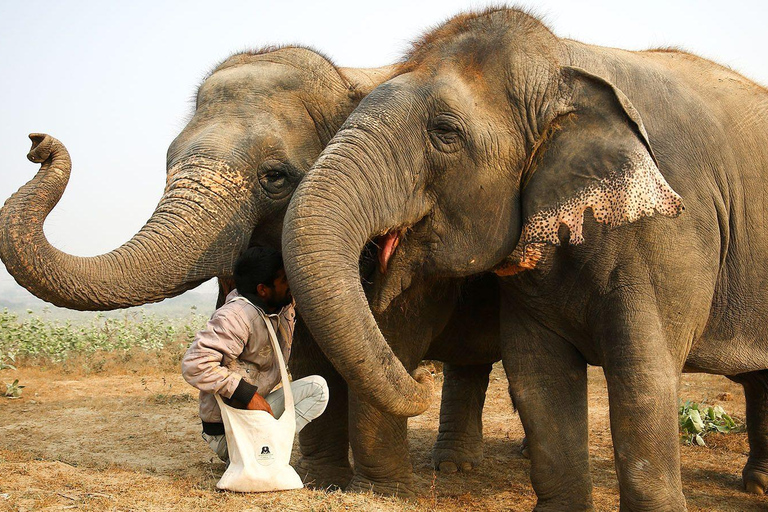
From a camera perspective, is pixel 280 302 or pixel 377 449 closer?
pixel 280 302

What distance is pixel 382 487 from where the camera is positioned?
5.28m

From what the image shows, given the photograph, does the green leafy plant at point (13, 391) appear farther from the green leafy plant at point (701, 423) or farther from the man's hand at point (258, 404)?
the green leafy plant at point (701, 423)

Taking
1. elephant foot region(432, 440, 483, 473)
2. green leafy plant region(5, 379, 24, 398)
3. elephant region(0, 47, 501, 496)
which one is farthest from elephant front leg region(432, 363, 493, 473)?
green leafy plant region(5, 379, 24, 398)

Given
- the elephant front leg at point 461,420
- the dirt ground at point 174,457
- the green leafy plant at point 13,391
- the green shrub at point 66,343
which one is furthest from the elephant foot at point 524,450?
the green shrub at point 66,343

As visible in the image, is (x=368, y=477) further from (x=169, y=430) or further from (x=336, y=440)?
(x=169, y=430)

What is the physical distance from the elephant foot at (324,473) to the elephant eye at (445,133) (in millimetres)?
2585

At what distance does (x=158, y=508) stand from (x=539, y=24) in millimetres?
2959

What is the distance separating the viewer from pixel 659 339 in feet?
14.0

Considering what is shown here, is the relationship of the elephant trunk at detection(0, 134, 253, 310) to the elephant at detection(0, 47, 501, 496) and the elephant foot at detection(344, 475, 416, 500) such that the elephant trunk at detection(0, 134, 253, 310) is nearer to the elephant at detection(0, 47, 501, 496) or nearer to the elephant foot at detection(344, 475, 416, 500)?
the elephant at detection(0, 47, 501, 496)

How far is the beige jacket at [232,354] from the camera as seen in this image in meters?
4.35

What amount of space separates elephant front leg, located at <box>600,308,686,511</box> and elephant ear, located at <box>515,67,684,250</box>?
1.68 feet

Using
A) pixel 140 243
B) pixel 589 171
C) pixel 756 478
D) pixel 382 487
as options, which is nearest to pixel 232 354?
pixel 140 243

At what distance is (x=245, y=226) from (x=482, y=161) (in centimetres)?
146

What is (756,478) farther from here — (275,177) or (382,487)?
(275,177)
